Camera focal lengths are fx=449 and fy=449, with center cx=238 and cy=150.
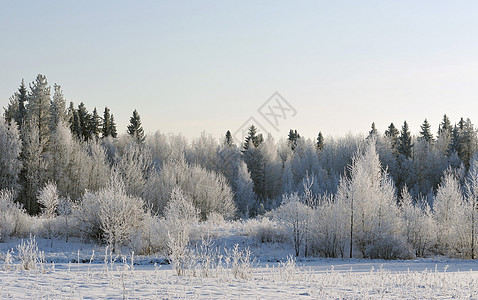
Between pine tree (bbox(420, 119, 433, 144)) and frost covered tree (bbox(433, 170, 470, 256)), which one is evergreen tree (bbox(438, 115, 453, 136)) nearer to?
pine tree (bbox(420, 119, 433, 144))

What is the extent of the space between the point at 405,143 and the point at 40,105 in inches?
2097

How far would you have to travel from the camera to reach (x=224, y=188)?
51750mm

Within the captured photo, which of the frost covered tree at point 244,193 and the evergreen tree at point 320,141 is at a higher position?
the evergreen tree at point 320,141

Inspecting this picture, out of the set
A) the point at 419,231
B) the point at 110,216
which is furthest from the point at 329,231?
the point at 110,216

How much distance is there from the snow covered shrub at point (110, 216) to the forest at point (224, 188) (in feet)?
0.31

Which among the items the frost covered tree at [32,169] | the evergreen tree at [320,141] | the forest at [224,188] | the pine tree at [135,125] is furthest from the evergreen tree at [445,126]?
the frost covered tree at [32,169]

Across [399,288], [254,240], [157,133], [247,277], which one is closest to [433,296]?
[399,288]

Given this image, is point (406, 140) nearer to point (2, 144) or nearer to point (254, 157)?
point (254, 157)

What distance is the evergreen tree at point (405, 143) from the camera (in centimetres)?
7106

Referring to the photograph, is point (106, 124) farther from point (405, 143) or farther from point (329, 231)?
point (329, 231)

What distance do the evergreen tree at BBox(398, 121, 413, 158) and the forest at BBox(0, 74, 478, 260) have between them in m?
0.16

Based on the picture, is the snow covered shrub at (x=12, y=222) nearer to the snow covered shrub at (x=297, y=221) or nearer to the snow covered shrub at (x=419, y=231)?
the snow covered shrub at (x=297, y=221)

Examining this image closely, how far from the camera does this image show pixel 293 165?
7825 cm

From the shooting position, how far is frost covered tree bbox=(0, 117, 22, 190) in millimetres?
43719
